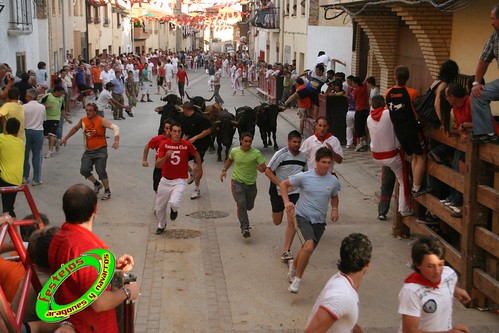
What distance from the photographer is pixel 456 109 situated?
27.1 feet

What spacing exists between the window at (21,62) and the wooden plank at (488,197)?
21.7 metres

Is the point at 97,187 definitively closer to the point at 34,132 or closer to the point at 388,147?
the point at 34,132

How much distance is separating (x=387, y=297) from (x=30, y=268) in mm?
4786

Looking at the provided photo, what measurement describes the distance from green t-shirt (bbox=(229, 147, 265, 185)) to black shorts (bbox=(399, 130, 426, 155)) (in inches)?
76.0

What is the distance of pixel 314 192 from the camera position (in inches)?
324

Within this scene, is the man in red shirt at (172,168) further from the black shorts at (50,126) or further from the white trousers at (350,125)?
the white trousers at (350,125)

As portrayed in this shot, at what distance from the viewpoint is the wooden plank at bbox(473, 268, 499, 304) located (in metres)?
7.44

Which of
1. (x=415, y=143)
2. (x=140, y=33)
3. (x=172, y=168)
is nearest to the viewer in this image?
(x=415, y=143)

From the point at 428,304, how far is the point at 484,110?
332cm

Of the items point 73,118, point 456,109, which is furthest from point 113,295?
point 73,118

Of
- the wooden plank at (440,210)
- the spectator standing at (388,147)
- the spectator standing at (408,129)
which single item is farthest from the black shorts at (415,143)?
the wooden plank at (440,210)

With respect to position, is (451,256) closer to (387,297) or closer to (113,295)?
(387,297)

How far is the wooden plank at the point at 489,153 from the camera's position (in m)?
7.44

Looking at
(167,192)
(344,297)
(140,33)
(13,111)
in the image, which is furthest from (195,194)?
(140,33)
